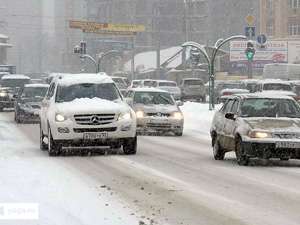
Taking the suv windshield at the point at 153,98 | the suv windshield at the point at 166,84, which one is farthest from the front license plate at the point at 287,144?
the suv windshield at the point at 166,84

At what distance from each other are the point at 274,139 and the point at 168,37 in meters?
135

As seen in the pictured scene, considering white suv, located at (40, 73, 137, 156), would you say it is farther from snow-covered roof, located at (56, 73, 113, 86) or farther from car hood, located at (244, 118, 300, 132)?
car hood, located at (244, 118, 300, 132)

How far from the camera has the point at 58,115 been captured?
693 inches

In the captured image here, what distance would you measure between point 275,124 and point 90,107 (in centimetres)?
418

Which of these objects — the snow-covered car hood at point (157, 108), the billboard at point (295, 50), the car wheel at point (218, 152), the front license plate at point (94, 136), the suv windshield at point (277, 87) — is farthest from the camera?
the billboard at point (295, 50)

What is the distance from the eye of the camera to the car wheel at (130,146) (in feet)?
58.1

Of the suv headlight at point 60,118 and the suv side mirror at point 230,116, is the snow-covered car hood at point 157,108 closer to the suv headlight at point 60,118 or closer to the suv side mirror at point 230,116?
the suv headlight at point 60,118

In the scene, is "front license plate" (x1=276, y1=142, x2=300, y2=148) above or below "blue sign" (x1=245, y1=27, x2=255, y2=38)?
below

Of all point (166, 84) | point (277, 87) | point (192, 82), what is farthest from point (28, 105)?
point (192, 82)

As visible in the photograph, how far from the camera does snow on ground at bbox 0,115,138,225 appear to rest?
8.83 meters

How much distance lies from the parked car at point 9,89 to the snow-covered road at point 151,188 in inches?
975

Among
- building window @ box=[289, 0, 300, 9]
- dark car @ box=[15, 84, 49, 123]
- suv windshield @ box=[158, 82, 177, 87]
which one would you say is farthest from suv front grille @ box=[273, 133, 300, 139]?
building window @ box=[289, 0, 300, 9]

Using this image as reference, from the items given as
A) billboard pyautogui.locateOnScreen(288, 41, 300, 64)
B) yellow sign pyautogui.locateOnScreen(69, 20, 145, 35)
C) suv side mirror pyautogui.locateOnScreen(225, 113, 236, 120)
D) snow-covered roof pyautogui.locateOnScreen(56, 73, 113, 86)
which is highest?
yellow sign pyautogui.locateOnScreen(69, 20, 145, 35)

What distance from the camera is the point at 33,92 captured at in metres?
34.0
